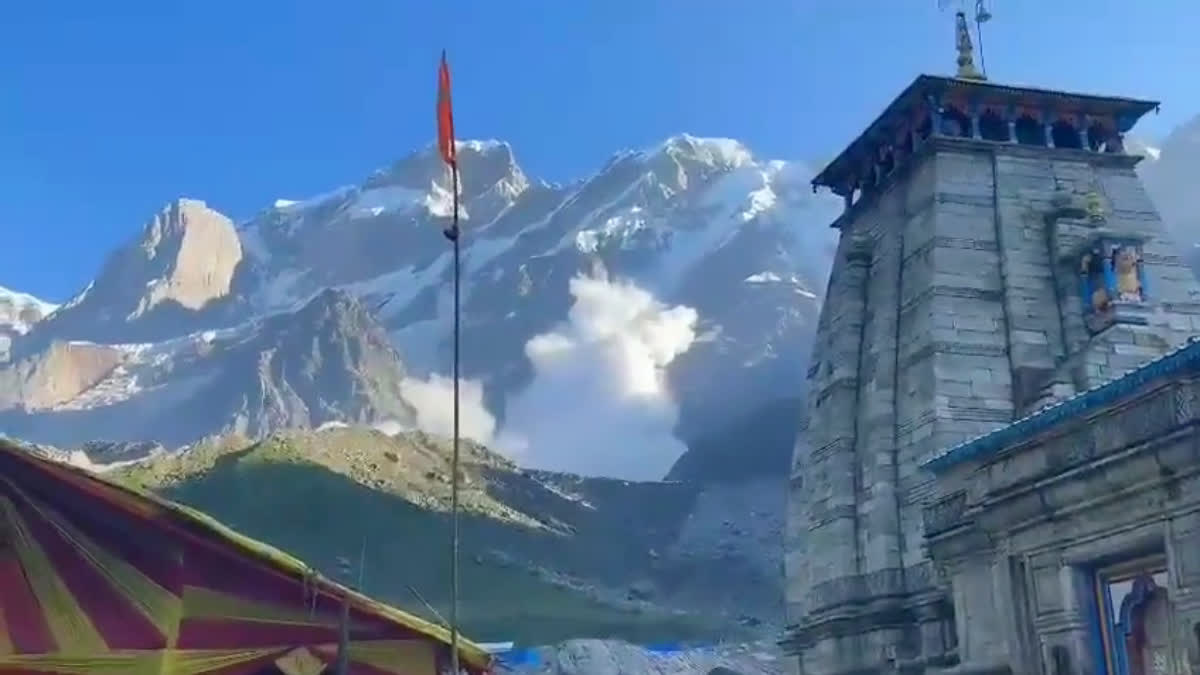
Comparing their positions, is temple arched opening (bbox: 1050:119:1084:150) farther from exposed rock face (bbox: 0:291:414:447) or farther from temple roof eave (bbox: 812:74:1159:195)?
exposed rock face (bbox: 0:291:414:447)

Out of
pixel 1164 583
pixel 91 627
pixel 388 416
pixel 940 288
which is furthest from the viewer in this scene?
pixel 388 416

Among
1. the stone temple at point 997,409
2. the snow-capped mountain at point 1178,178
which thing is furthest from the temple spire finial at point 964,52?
the snow-capped mountain at point 1178,178

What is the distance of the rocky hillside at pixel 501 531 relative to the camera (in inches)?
2886

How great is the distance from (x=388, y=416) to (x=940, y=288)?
486 ft

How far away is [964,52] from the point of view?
94.7 ft

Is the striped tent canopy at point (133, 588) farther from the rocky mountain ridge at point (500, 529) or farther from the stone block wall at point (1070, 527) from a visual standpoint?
the rocky mountain ridge at point (500, 529)

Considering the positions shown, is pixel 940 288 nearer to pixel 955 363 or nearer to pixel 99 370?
pixel 955 363

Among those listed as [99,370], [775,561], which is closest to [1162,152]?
[775,561]

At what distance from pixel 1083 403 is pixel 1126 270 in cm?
→ 1104

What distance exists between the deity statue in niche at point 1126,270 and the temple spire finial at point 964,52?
5.91m

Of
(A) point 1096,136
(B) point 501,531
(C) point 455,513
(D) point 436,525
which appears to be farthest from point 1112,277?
(B) point 501,531

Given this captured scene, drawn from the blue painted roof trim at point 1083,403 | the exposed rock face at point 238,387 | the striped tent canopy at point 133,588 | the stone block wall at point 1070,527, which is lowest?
the striped tent canopy at point 133,588

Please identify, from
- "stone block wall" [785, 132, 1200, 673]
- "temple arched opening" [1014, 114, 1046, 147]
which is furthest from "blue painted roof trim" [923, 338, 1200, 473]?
"temple arched opening" [1014, 114, 1046, 147]

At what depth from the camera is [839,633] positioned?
24.0 meters
